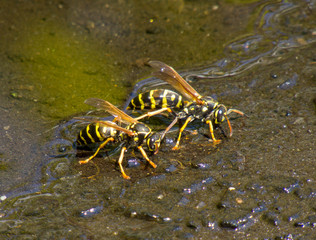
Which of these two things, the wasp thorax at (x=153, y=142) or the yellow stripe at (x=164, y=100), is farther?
the yellow stripe at (x=164, y=100)

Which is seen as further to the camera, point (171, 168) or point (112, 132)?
point (112, 132)

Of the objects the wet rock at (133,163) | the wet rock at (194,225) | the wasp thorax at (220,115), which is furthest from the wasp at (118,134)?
the wet rock at (194,225)

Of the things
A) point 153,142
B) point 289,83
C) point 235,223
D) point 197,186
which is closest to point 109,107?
point 153,142

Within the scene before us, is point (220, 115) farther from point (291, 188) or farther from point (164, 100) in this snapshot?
point (291, 188)

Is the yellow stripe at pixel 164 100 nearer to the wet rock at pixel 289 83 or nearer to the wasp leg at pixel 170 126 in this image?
the wasp leg at pixel 170 126

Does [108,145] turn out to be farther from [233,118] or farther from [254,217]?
[254,217]

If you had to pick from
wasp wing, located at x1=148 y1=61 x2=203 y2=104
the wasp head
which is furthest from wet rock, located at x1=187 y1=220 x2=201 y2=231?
wasp wing, located at x1=148 y1=61 x2=203 y2=104
